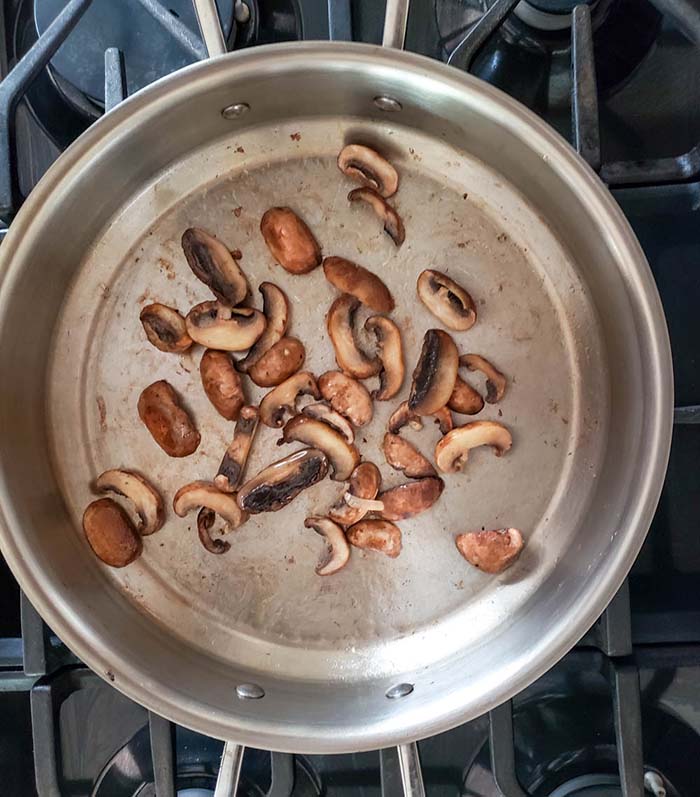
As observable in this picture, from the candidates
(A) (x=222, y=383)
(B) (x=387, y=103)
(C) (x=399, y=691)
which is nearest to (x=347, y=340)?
(A) (x=222, y=383)

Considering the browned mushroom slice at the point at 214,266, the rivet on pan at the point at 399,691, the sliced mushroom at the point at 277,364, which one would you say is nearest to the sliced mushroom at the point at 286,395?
the sliced mushroom at the point at 277,364

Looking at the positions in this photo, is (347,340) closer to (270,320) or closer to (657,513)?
(270,320)

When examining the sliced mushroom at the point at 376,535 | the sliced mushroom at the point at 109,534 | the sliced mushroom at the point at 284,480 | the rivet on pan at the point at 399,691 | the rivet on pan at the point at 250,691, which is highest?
the sliced mushroom at the point at 284,480

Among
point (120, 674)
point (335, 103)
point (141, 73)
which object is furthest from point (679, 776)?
point (141, 73)

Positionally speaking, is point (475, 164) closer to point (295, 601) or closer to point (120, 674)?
point (295, 601)

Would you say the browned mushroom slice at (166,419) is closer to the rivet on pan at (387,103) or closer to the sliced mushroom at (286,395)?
the sliced mushroom at (286,395)

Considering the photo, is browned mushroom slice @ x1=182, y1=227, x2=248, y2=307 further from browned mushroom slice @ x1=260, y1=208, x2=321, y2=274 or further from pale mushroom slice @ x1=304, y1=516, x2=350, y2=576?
pale mushroom slice @ x1=304, y1=516, x2=350, y2=576
